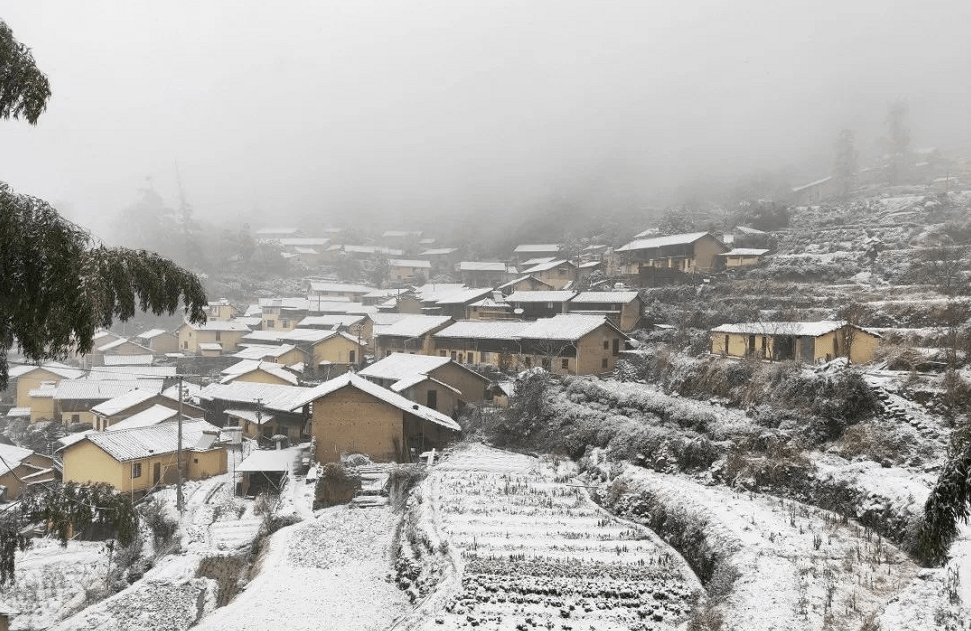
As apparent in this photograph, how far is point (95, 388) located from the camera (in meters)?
45.3

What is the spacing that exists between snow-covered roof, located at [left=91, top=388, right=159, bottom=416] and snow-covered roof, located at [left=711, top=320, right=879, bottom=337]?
37.3 metres

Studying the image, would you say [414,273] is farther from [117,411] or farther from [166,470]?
[166,470]

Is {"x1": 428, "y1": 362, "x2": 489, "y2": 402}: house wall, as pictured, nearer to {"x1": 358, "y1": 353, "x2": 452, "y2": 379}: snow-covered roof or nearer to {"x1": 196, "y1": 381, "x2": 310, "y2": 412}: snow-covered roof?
{"x1": 358, "y1": 353, "x2": 452, "y2": 379}: snow-covered roof

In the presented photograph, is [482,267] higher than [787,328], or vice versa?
[482,267]

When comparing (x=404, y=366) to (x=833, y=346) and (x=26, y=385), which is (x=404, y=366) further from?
(x=26, y=385)

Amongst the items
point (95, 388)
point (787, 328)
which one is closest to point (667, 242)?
point (787, 328)

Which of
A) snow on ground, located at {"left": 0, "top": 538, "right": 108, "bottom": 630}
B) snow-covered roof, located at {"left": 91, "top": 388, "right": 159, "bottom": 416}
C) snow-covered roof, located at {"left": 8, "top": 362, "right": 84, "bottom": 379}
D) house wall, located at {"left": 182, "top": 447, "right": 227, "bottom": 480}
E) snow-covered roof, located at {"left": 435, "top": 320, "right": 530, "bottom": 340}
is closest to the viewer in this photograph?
snow on ground, located at {"left": 0, "top": 538, "right": 108, "bottom": 630}

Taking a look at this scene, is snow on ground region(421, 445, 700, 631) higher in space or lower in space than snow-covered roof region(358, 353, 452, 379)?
lower

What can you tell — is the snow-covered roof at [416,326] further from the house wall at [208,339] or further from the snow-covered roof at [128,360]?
the snow-covered roof at [128,360]

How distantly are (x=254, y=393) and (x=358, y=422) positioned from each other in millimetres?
14336

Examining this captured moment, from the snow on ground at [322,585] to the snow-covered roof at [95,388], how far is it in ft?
106

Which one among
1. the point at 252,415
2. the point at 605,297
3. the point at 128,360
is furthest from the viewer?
the point at 128,360

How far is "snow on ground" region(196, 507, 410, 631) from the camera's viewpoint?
13.7m

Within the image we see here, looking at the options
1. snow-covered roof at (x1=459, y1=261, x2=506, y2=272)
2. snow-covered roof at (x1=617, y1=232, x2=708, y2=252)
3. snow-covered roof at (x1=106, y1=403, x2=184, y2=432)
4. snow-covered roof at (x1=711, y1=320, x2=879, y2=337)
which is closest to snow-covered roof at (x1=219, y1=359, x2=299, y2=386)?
snow-covered roof at (x1=106, y1=403, x2=184, y2=432)
